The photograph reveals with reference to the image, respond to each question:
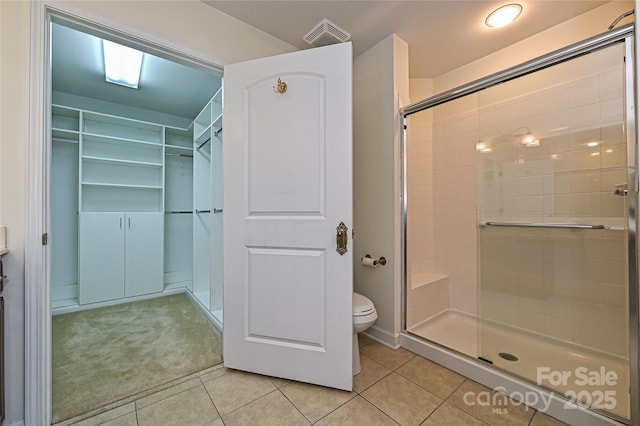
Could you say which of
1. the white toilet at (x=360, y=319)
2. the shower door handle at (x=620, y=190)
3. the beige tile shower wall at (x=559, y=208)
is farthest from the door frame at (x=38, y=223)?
the shower door handle at (x=620, y=190)

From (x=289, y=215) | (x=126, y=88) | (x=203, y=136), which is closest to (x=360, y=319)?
(x=289, y=215)

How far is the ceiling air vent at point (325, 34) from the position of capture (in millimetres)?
1831

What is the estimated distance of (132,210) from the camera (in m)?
3.23

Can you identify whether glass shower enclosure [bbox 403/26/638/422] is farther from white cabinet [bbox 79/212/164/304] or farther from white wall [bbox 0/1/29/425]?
white cabinet [bbox 79/212/164/304]

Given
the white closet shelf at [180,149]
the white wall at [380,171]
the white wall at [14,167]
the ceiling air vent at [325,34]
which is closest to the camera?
the white wall at [14,167]

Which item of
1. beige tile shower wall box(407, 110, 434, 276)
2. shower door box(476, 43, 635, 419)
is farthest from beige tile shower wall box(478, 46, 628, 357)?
beige tile shower wall box(407, 110, 434, 276)

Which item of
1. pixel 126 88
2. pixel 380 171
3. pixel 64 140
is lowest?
pixel 380 171

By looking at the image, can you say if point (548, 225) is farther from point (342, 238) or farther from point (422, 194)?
point (342, 238)

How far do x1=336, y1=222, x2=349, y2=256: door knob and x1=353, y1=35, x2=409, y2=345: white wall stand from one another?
694mm

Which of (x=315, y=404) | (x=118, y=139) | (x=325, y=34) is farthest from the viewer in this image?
(x=118, y=139)

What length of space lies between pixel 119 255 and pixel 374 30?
11.4 feet

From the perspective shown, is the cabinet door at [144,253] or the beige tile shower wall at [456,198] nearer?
the beige tile shower wall at [456,198]

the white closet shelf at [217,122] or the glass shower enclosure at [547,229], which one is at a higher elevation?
the white closet shelf at [217,122]

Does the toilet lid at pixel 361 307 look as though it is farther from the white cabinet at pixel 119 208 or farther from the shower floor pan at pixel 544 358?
the white cabinet at pixel 119 208
